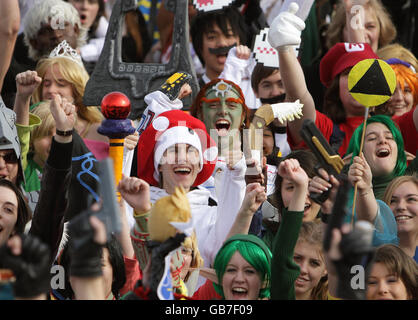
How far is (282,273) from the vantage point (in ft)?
12.2

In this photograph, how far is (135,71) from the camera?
538 centimetres

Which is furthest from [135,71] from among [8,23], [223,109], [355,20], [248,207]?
[248,207]

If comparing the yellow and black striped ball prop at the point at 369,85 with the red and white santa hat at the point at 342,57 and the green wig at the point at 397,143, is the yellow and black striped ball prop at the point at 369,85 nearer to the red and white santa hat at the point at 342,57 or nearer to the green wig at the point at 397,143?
the green wig at the point at 397,143

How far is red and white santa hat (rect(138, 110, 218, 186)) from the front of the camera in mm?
4539

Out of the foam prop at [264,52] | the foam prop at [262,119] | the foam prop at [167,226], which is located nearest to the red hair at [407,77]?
the foam prop at [264,52]

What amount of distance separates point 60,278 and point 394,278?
1.40m

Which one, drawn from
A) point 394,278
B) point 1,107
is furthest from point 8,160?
point 394,278

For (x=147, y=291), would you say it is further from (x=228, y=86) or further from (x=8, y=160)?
(x=228, y=86)

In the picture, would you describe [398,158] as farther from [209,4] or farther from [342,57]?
[209,4]

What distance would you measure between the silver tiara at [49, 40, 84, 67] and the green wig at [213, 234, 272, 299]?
88.8 inches

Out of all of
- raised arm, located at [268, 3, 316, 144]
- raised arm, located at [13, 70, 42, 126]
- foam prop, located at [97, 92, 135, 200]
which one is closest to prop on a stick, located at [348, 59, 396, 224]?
raised arm, located at [268, 3, 316, 144]

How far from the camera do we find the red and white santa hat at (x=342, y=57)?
5.25 metres
